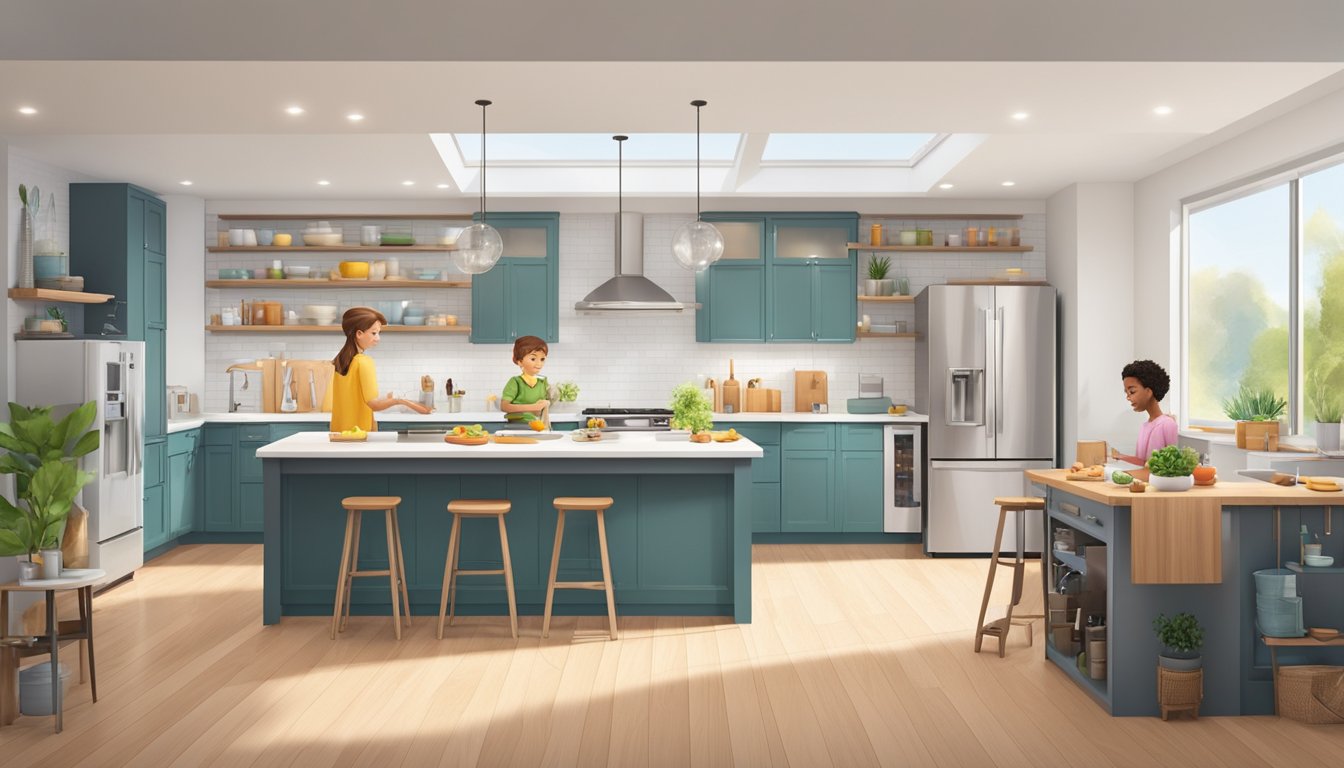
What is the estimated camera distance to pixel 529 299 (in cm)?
849

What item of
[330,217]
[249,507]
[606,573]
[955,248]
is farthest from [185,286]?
Result: [955,248]

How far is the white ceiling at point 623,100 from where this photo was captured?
4398 millimetres

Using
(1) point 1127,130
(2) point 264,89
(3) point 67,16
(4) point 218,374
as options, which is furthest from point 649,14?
(4) point 218,374

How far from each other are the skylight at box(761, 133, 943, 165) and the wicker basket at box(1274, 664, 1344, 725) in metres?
4.86

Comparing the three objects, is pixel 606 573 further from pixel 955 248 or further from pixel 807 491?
pixel 955 248

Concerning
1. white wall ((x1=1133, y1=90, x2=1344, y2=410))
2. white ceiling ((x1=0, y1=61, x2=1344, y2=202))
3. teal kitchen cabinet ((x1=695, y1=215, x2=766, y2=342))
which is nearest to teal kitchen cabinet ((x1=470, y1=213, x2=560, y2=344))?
teal kitchen cabinet ((x1=695, y1=215, x2=766, y2=342))

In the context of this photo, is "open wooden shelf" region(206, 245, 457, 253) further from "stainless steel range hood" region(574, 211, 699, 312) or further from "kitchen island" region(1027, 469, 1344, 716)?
"kitchen island" region(1027, 469, 1344, 716)

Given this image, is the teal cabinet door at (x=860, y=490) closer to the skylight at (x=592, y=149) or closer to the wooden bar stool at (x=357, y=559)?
the skylight at (x=592, y=149)

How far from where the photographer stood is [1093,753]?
3.75 metres

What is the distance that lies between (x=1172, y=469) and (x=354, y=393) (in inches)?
173

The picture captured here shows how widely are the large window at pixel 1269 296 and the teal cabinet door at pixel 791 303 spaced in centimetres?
291

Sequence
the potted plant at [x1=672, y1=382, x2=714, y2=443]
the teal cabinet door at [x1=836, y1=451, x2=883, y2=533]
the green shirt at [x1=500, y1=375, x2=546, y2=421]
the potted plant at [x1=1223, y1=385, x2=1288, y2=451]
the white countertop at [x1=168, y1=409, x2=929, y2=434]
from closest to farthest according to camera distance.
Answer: the potted plant at [x1=1223, y1=385, x2=1288, y2=451] → the potted plant at [x1=672, y1=382, x2=714, y2=443] → the green shirt at [x1=500, y1=375, x2=546, y2=421] → the white countertop at [x1=168, y1=409, x2=929, y2=434] → the teal cabinet door at [x1=836, y1=451, x2=883, y2=533]

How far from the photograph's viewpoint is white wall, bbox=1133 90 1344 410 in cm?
566

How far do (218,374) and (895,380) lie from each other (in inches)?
233
